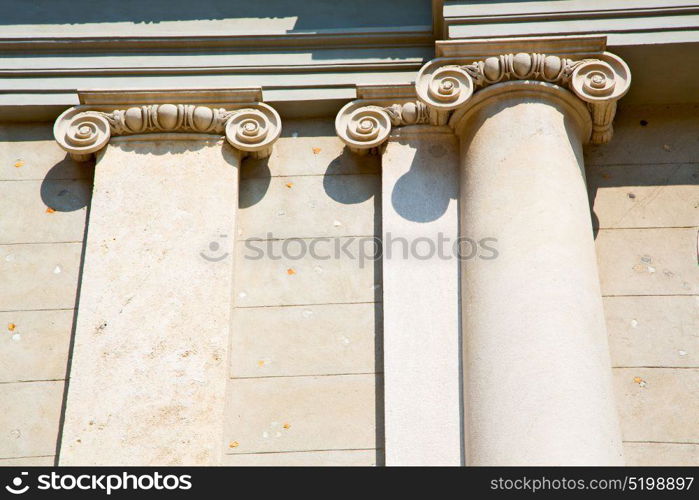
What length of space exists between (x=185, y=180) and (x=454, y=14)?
2.41 metres

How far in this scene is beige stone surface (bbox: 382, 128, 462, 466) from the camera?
6.96 m

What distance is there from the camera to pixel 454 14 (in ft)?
26.8

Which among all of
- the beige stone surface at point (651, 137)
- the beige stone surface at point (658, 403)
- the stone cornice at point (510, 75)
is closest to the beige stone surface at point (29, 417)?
the stone cornice at point (510, 75)

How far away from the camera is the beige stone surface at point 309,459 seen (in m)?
7.07

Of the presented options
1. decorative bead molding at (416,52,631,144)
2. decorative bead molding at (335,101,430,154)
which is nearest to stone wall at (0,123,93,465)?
decorative bead molding at (335,101,430,154)

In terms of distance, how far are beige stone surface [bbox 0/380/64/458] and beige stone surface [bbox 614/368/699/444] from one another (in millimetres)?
3859

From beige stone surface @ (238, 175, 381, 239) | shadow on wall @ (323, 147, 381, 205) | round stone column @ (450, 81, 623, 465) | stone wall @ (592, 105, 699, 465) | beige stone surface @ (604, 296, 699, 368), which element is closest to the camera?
round stone column @ (450, 81, 623, 465)

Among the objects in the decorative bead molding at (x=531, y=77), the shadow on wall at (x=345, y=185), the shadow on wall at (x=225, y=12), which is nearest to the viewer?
the decorative bead molding at (x=531, y=77)

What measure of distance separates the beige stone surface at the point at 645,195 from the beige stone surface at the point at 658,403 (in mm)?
1220

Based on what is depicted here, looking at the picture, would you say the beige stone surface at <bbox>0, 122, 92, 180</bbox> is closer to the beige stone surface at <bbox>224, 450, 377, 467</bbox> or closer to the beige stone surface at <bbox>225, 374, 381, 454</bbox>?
the beige stone surface at <bbox>225, 374, 381, 454</bbox>

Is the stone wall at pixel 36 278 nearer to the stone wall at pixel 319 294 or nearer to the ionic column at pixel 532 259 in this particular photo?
the stone wall at pixel 319 294

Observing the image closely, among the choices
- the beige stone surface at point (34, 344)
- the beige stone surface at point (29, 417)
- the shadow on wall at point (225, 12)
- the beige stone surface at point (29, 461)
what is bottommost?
the beige stone surface at point (29, 461)
